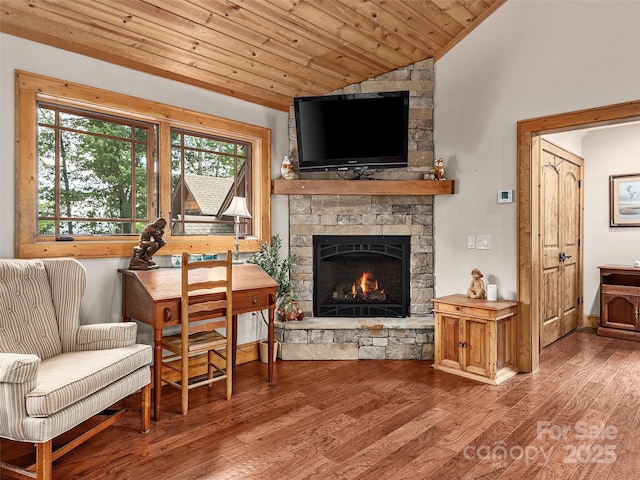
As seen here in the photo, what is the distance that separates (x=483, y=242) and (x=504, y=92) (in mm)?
1357

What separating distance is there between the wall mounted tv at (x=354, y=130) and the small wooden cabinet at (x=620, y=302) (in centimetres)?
311

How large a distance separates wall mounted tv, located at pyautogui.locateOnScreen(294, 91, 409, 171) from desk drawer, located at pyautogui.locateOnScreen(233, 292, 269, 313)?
4.48 ft

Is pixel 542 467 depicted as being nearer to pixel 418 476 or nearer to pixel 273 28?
pixel 418 476

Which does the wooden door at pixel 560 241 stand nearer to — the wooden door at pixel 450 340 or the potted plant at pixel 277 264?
the wooden door at pixel 450 340

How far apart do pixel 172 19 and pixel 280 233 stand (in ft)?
6.91

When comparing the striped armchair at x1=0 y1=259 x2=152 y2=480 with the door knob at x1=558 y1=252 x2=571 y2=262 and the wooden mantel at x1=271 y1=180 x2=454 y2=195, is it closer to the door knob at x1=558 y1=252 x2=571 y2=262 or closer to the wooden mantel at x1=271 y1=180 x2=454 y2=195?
the wooden mantel at x1=271 y1=180 x2=454 y2=195

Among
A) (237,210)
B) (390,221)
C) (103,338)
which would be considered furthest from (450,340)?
(103,338)

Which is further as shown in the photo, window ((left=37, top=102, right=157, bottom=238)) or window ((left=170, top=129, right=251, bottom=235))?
window ((left=170, top=129, right=251, bottom=235))

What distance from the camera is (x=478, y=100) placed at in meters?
3.85

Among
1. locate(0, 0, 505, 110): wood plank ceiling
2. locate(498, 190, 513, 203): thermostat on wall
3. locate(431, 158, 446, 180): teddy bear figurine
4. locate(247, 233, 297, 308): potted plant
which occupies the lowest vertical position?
locate(247, 233, 297, 308): potted plant

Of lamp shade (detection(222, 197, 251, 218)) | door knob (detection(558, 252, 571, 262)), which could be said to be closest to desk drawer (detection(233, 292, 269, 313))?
lamp shade (detection(222, 197, 251, 218))

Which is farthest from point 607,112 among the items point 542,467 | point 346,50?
point 542,467

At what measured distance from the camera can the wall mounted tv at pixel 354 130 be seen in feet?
12.3

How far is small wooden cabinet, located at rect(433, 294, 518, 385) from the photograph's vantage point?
11.1 ft
